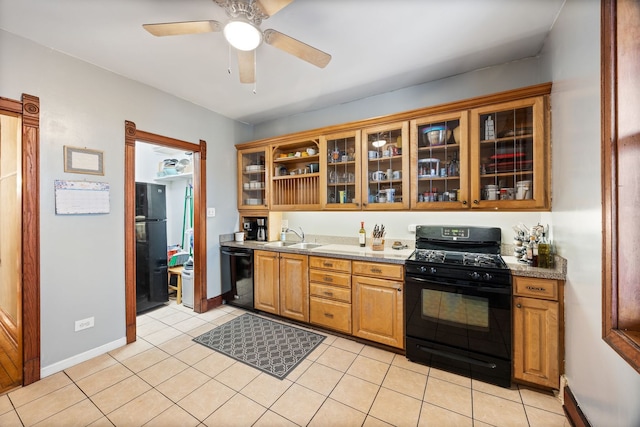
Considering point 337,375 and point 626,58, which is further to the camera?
point 337,375

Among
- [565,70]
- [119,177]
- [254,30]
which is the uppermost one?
[254,30]

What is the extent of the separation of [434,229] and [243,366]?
2257mm

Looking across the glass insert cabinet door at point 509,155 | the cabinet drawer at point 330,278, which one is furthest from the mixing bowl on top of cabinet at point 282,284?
the glass insert cabinet door at point 509,155

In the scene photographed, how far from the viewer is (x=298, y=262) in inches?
114

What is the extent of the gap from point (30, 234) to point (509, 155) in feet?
13.1

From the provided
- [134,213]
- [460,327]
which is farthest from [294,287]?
[134,213]

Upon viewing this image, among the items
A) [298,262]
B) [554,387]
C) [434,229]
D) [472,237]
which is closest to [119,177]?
[298,262]

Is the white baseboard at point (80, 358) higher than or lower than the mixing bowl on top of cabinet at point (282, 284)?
lower

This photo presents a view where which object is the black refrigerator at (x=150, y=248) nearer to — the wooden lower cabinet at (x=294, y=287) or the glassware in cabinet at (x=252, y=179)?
the glassware in cabinet at (x=252, y=179)

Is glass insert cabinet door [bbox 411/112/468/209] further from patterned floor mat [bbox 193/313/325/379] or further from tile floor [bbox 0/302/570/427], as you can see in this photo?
patterned floor mat [bbox 193/313/325/379]

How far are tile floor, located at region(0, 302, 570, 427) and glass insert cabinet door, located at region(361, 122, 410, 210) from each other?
4.99ft

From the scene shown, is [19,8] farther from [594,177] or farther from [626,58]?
[594,177]

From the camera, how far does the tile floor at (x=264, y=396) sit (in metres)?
1.62

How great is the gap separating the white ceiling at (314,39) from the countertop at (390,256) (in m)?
1.81
